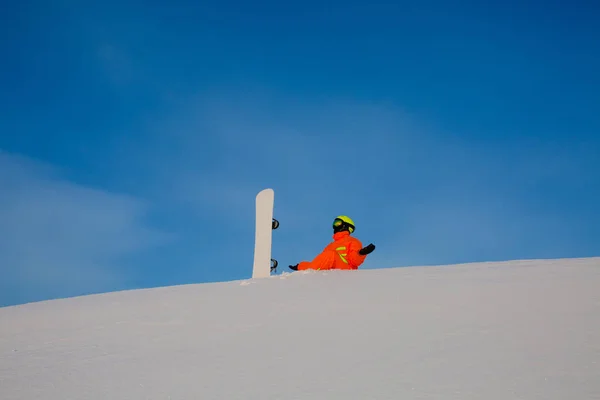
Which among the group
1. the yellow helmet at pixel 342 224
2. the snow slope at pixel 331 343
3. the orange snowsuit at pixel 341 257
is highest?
the yellow helmet at pixel 342 224

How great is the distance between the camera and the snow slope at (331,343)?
2074 millimetres

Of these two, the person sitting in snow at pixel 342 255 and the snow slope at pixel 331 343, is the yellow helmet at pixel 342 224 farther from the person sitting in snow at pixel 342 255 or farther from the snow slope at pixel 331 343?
the snow slope at pixel 331 343

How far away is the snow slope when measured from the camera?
2.07 m

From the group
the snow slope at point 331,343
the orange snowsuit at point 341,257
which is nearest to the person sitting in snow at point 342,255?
the orange snowsuit at point 341,257

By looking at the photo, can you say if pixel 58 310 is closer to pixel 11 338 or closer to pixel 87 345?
pixel 11 338

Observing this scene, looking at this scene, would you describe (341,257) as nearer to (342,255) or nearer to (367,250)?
(342,255)

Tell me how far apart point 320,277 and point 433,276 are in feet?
3.47

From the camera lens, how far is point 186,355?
2670 millimetres

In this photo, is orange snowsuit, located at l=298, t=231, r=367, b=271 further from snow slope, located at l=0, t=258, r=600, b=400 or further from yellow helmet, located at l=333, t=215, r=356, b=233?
snow slope, located at l=0, t=258, r=600, b=400

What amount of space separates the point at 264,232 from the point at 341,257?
1.03 meters

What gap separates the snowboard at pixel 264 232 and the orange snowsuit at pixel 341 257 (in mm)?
568

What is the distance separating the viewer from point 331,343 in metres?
2.67

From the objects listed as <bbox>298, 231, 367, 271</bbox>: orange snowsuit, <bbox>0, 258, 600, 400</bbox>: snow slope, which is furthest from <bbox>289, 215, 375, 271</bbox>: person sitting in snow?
<bbox>0, 258, 600, 400</bbox>: snow slope

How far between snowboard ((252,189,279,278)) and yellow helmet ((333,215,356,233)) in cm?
76
